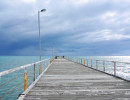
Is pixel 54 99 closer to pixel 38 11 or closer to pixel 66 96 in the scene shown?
pixel 66 96

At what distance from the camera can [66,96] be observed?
4766 mm

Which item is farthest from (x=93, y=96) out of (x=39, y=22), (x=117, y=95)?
(x=39, y=22)

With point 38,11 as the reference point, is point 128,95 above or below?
below

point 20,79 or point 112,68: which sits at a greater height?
point 112,68

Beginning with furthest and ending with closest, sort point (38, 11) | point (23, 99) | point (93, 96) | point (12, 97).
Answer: point (38, 11) → point (12, 97) → point (93, 96) → point (23, 99)

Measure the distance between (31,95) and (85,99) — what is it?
208 cm

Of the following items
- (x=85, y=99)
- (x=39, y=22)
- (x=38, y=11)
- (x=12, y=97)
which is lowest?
(x=12, y=97)

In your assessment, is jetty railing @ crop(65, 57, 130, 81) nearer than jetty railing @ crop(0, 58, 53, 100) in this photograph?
No

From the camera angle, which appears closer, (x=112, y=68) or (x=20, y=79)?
(x=20, y=79)

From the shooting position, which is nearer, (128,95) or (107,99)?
(107,99)

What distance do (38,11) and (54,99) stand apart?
15.4 metres

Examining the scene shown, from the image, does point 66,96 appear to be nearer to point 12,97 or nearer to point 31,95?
point 31,95

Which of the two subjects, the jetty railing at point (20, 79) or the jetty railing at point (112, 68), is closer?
the jetty railing at point (20, 79)

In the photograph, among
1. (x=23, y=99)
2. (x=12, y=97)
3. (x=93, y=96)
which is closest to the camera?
(x=23, y=99)
